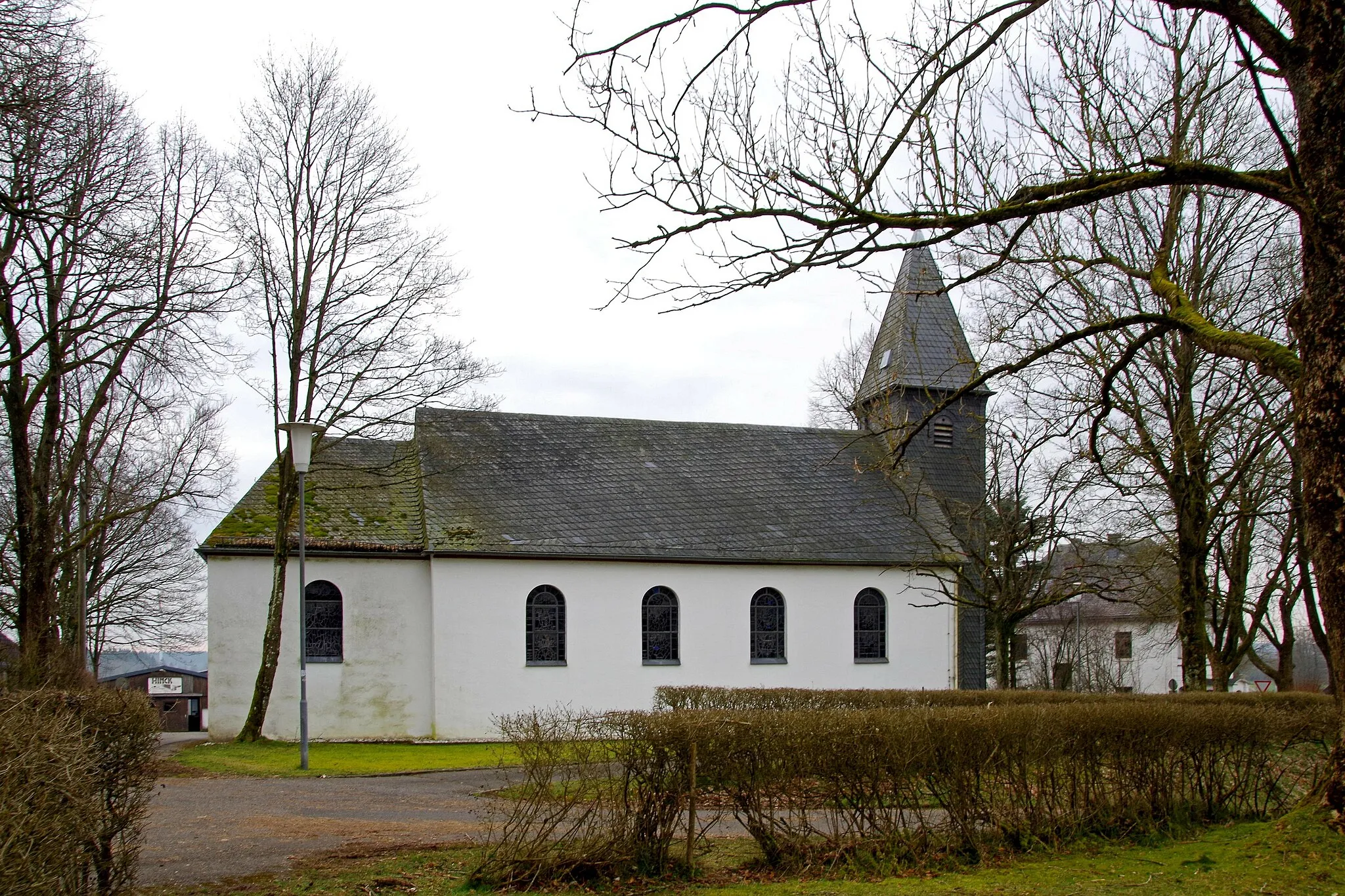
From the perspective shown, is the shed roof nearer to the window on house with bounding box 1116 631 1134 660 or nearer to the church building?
the church building

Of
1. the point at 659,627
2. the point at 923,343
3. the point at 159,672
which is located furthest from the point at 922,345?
the point at 159,672

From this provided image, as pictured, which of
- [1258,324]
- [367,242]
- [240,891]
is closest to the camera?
[240,891]

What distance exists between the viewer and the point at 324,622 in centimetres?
2345

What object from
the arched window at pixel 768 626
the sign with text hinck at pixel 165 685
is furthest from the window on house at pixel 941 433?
the sign with text hinck at pixel 165 685

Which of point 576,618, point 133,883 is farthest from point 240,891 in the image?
point 576,618

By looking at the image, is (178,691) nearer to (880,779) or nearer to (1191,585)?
(1191,585)

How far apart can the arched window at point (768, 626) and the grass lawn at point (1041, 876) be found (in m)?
16.4

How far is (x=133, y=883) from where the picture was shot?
7.21 metres

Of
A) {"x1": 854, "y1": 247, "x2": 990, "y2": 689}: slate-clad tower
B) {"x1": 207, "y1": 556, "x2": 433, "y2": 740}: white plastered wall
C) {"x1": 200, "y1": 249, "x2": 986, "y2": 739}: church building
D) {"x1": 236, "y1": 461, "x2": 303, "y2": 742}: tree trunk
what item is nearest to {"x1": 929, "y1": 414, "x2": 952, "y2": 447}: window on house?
{"x1": 854, "y1": 247, "x2": 990, "y2": 689}: slate-clad tower

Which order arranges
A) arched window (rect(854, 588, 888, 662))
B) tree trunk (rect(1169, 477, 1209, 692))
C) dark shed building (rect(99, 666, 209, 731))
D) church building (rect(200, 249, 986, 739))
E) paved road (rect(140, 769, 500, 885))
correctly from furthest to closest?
dark shed building (rect(99, 666, 209, 731)) < arched window (rect(854, 588, 888, 662)) < church building (rect(200, 249, 986, 739)) < tree trunk (rect(1169, 477, 1209, 692)) < paved road (rect(140, 769, 500, 885))

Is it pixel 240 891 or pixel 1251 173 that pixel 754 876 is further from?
pixel 1251 173

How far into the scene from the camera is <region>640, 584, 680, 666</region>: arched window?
82.2ft

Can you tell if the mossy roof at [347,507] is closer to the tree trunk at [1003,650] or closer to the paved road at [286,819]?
the paved road at [286,819]

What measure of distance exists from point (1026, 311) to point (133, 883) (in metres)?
8.43
